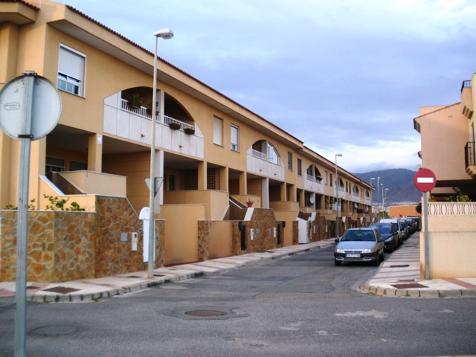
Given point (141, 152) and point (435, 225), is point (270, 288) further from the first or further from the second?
point (141, 152)

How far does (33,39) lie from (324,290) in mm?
12529

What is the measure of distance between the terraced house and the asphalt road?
4.09 meters

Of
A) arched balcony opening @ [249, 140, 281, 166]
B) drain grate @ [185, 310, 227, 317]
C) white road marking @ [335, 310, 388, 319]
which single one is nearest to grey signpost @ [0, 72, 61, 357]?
drain grate @ [185, 310, 227, 317]

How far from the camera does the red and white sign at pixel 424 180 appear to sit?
13844mm

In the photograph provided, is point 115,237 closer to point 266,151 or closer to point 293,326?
point 293,326

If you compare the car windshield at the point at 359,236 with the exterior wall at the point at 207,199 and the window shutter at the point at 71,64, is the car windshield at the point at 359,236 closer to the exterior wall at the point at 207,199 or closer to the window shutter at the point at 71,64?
the exterior wall at the point at 207,199

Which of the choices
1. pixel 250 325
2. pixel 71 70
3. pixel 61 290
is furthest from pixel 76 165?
pixel 250 325

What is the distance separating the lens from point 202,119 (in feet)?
91.0

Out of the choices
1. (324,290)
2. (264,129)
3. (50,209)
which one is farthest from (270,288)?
(264,129)

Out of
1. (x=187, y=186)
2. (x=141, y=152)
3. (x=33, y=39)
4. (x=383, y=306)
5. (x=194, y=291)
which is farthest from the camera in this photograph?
(x=187, y=186)

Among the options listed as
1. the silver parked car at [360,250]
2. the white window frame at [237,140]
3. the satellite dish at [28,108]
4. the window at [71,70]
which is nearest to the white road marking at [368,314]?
the satellite dish at [28,108]

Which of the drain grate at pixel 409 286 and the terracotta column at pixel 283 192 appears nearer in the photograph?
the drain grate at pixel 409 286

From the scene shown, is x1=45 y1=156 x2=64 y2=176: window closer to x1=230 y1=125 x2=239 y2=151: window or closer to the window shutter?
the window shutter

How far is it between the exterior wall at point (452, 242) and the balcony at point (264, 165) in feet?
67.3
